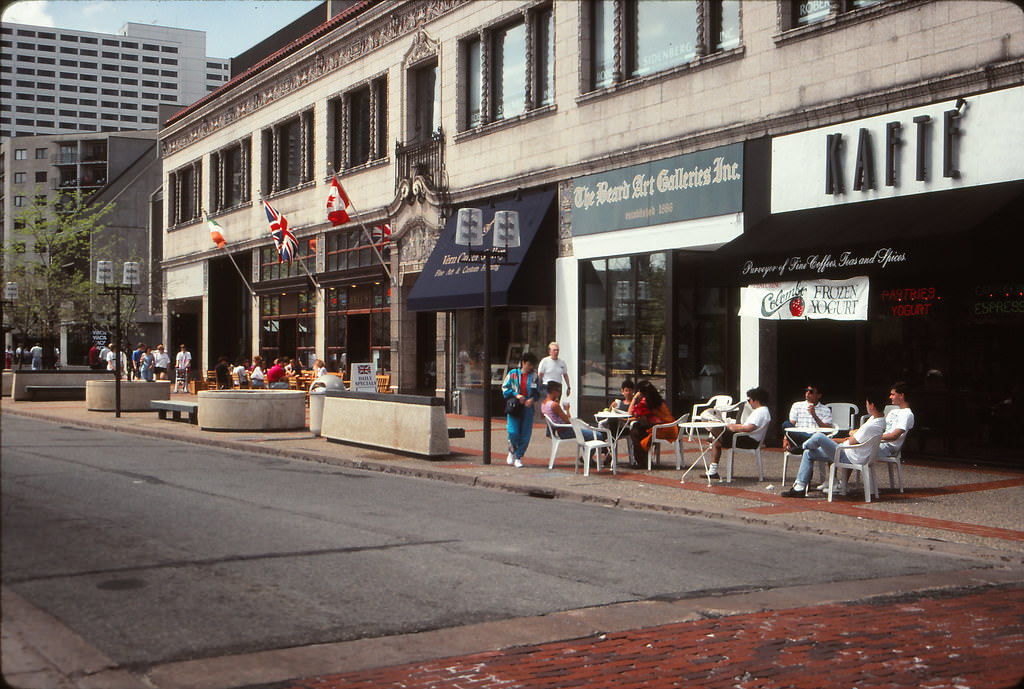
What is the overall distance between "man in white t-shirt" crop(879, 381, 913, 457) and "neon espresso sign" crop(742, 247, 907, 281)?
227cm

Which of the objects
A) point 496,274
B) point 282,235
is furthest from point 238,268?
point 496,274

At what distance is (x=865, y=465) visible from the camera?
11648 mm

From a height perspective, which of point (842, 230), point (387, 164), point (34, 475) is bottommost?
point (34, 475)

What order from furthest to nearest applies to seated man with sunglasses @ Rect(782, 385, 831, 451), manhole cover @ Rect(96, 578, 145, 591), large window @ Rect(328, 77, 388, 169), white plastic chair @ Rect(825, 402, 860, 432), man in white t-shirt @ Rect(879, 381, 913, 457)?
large window @ Rect(328, 77, 388, 169)
white plastic chair @ Rect(825, 402, 860, 432)
seated man with sunglasses @ Rect(782, 385, 831, 451)
man in white t-shirt @ Rect(879, 381, 913, 457)
manhole cover @ Rect(96, 578, 145, 591)

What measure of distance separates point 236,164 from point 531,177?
17900mm

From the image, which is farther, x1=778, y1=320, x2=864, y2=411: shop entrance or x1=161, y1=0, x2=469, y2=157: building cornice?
x1=161, y1=0, x2=469, y2=157: building cornice

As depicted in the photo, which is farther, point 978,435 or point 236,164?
point 236,164

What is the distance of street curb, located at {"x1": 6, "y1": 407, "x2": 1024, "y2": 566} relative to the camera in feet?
29.2

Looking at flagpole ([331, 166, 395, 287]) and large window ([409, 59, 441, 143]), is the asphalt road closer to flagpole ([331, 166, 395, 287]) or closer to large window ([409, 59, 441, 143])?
flagpole ([331, 166, 395, 287])

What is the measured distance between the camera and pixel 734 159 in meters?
17.5

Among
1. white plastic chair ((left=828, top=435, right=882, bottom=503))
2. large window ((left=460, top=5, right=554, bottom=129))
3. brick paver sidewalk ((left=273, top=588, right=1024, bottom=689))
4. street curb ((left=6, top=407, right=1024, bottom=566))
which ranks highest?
large window ((left=460, top=5, right=554, bottom=129))

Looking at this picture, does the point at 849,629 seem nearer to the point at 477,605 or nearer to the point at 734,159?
the point at 477,605

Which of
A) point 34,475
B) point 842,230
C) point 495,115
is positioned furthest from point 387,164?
point 34,475

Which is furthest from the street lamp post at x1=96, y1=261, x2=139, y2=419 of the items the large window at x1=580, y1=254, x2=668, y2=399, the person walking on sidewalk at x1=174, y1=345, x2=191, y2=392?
the person walking on sidewalk at x1=174, y1=345, x2=191, y2=392
